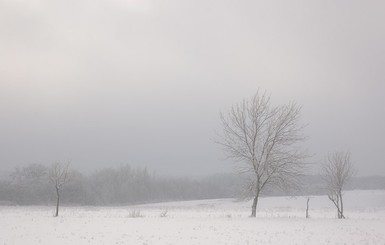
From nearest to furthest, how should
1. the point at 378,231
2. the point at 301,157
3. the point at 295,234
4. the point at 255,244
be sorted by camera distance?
the point at 255,244 → the point at 295,234 → the point at 378,231 → the point at 301,157

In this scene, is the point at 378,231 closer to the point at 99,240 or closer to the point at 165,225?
the point at 165,225

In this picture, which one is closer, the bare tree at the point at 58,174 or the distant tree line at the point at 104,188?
the bare tree at the point at 58,174

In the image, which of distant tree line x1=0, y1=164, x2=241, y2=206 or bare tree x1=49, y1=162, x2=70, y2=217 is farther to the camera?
distant tree line x1=0, y1=164, x2=241, y2=206

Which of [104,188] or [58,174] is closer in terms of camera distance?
[58,174]

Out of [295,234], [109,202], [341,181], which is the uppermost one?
[341,181]

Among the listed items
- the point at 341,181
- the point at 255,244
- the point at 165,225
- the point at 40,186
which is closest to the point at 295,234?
the point at 255,244

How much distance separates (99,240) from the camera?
16844 mm

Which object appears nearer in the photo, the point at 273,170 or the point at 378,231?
the point at 378,231

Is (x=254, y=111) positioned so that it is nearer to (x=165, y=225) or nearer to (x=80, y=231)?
(x=165, y=225)

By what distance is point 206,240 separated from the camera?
1717 cm

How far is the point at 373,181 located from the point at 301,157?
613ft

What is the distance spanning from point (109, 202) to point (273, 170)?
264 feet

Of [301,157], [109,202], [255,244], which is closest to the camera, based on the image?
[255,244]

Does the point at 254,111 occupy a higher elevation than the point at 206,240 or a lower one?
higher
